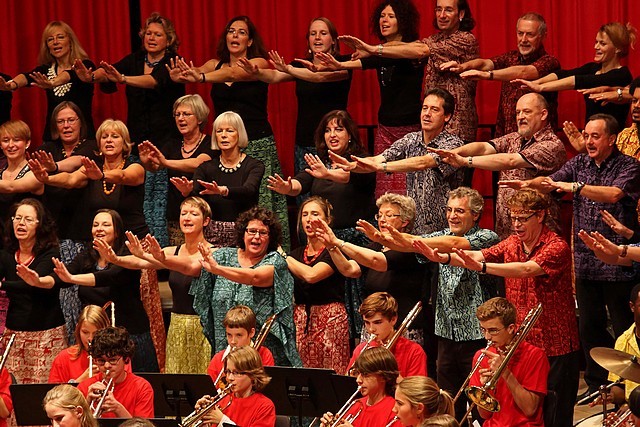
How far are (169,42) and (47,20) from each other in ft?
5.97

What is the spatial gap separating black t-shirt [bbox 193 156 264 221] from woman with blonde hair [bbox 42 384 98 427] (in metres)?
2.72

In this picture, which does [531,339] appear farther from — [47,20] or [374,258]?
[47,20]

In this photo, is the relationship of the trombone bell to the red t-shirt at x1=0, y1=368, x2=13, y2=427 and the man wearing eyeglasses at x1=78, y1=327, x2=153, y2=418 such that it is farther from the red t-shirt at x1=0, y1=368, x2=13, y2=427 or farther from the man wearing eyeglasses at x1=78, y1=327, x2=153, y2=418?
the red t-shirt at x1=0, y1=368, x2=13, y2=427

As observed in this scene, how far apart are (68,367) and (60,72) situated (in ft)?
10.4

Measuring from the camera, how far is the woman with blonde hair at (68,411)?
18.5 ft

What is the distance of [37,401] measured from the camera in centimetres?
639

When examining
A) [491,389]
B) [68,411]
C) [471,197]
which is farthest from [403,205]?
[68,411]

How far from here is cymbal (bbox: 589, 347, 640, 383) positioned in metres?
5.66

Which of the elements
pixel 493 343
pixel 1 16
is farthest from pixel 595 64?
pixel 1 16

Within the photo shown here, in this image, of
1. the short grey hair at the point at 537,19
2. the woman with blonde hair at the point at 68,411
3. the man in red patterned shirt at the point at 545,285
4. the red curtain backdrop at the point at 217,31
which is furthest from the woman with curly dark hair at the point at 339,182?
the woman with blonde hair at the point at 68,411

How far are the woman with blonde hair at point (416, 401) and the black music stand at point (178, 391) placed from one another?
3.81ft

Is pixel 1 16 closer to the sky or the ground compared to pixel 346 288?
closer to the sky

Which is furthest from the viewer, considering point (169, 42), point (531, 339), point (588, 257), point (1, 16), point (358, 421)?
point (1, 16)

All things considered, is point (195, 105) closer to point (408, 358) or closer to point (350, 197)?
point (350, 197)
